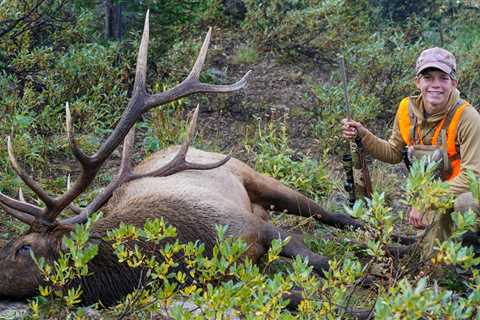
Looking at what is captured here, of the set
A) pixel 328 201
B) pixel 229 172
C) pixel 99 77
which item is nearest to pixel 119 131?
pixel 229 172

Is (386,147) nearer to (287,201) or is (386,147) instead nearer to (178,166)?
(287,201)

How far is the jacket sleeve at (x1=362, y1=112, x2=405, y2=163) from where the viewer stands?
5.77m

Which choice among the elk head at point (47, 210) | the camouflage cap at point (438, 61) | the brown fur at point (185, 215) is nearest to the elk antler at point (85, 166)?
the elk head at point (47, 210)

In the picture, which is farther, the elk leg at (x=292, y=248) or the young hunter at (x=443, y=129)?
the elk leg at (x=292, y=248)

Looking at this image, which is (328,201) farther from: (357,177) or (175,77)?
(175,77)

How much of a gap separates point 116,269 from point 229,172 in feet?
5.10

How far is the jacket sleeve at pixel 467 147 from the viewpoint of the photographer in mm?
4922

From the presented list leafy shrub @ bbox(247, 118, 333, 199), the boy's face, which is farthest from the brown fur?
the boy's face

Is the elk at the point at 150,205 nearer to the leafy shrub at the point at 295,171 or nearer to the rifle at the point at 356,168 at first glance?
the rifle at the point at 356,168

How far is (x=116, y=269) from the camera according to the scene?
473 cm

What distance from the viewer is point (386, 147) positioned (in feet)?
19.1

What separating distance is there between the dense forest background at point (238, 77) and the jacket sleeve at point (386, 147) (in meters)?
0.71

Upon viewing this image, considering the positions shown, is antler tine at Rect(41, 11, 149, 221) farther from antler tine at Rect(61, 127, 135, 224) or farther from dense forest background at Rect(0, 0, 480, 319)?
dense forest background at Rect(0, 0, 480, 319)

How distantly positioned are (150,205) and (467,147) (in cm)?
210
